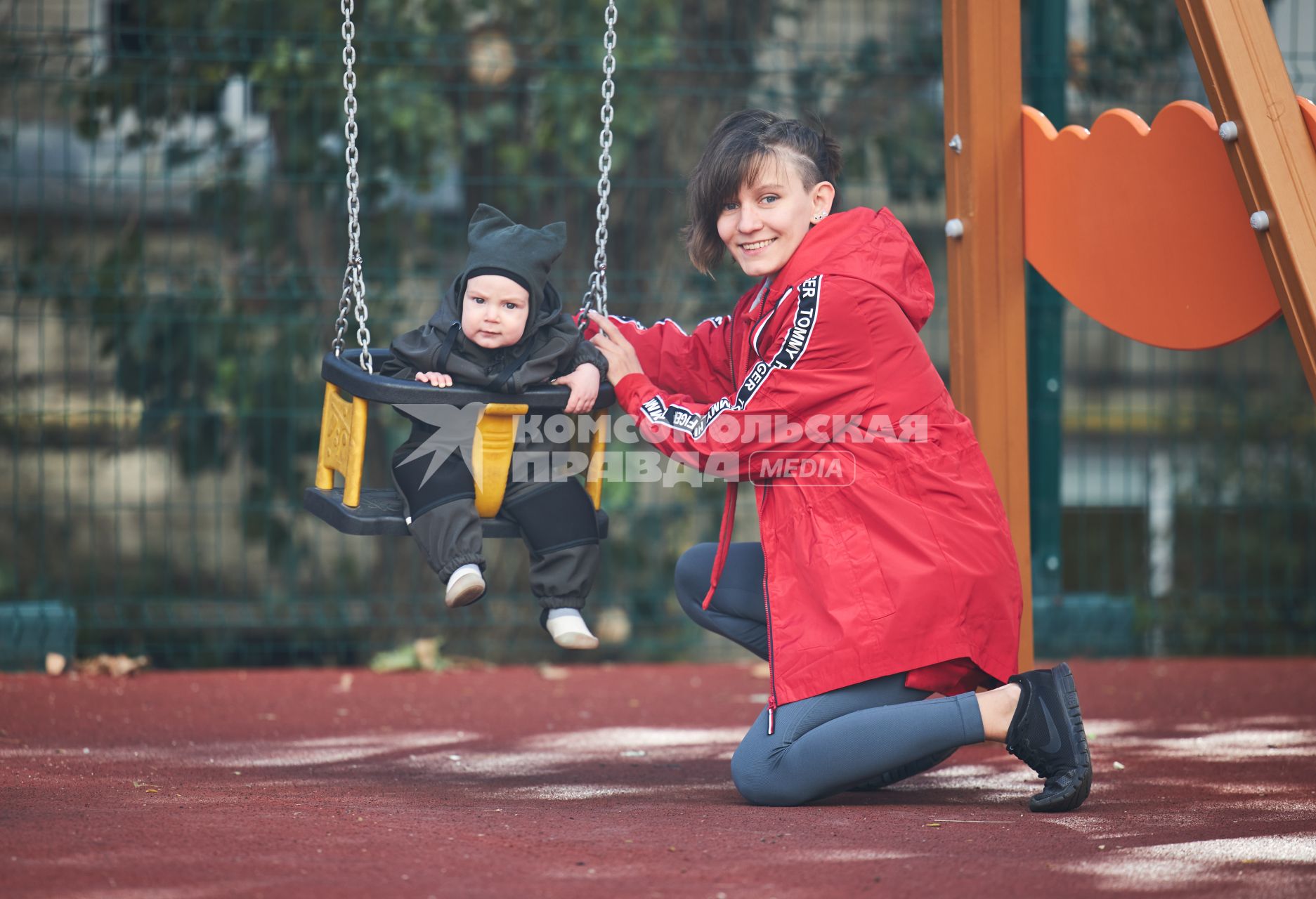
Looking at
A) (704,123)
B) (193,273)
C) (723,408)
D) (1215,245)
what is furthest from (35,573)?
(1215,245)

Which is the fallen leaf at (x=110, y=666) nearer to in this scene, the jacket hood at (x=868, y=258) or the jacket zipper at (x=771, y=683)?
the jacket zipper at (x=771, y=683)

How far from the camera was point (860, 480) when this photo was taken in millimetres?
3016

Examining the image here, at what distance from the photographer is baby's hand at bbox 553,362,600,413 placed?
3258 millimetres

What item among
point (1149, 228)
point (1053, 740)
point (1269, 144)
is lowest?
point (1053, 740)

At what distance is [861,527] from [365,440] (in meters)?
1.23

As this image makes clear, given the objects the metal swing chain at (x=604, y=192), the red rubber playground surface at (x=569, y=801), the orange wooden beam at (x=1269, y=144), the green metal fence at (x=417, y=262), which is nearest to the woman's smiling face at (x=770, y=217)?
the metal swing chain at (x=604, y=192)

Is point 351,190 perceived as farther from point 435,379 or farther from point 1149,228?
point 1149,228

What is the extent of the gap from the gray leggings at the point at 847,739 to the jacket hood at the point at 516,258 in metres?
1.16

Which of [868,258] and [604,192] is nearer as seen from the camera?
[868,258]

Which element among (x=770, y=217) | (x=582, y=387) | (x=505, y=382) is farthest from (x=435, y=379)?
(x=770, y=217)

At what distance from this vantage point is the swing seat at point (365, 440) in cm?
321

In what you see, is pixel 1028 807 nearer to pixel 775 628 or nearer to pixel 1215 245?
pixel 775 628

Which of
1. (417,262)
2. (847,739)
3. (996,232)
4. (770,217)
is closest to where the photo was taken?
(847,739)

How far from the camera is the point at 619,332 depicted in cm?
356
